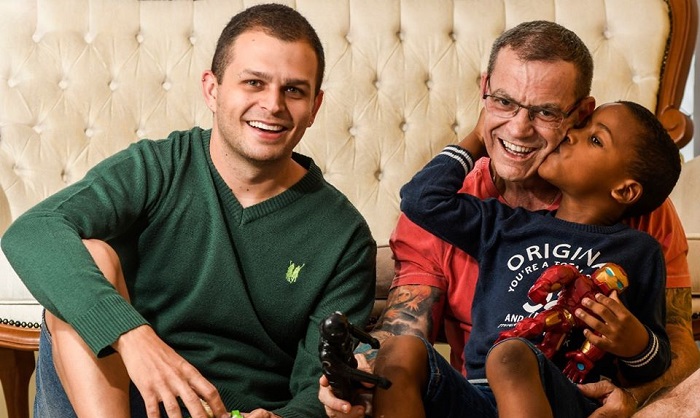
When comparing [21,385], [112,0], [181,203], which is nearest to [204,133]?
[181,203]

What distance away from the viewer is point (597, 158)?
183 cm

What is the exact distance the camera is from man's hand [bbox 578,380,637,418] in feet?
5.47

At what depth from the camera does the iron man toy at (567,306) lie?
1.66 metres

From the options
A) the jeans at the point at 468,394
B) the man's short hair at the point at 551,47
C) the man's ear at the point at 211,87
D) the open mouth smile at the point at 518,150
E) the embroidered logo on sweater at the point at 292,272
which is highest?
the man's short hair at the point at 551,47

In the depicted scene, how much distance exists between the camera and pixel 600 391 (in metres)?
1.69

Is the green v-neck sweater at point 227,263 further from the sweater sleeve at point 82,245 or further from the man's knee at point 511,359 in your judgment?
the man's knee at point 511,359

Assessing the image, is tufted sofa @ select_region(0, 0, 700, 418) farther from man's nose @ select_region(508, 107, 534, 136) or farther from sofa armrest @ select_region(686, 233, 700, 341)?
man's nose @ select_region(508, 107, 534, 136)

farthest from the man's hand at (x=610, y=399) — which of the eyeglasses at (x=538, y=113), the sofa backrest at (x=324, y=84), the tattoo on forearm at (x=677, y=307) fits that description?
the sofa backrest at (x=324, y=84)

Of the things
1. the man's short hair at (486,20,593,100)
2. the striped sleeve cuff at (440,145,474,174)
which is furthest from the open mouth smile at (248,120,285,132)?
the man's short hair at (486,20,593,100)

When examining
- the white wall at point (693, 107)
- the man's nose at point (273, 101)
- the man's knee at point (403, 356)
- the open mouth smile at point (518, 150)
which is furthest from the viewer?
the white wall at point (693, 107)

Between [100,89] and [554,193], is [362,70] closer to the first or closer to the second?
[100,89]

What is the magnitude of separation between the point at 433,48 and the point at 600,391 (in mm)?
1646

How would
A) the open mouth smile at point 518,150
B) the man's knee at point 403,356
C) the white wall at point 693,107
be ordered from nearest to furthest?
the man's knee at point 403,356, the open mouth smile at point 518,150, the white wall at point 693,107

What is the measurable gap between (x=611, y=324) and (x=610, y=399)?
13 centimetres
